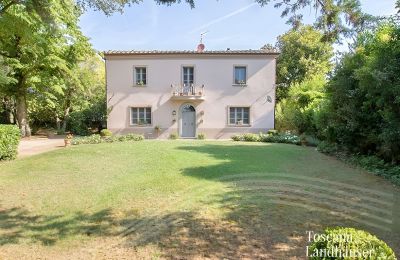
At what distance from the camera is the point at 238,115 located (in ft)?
71.7

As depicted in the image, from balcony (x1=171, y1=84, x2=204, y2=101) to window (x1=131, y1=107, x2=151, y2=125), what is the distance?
7.00ft

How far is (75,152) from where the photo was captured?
12.0 m

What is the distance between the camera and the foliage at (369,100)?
24.8 feet

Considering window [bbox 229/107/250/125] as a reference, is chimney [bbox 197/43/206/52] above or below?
above

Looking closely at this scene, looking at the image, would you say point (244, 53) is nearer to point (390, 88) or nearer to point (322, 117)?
point (322, 117)

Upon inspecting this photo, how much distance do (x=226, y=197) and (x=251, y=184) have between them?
1198 mm

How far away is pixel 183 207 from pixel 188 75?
16614 millimetres

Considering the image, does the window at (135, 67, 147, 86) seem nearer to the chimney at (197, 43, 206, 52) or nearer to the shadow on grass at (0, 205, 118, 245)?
the chimney at (197, 43, 206, 52)

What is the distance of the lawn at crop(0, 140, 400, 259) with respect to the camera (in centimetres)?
467

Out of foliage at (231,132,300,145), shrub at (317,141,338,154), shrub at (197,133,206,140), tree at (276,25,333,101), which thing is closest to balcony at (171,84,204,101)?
shrub at (197,133,206,140)

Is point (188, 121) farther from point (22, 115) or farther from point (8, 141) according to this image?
point (8, 141)

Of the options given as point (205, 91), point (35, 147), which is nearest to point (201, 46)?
point (205, 91)

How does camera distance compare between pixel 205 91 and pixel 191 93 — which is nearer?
pixel 191 93

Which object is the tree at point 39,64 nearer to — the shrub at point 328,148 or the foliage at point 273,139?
the foliage at point 273,139
